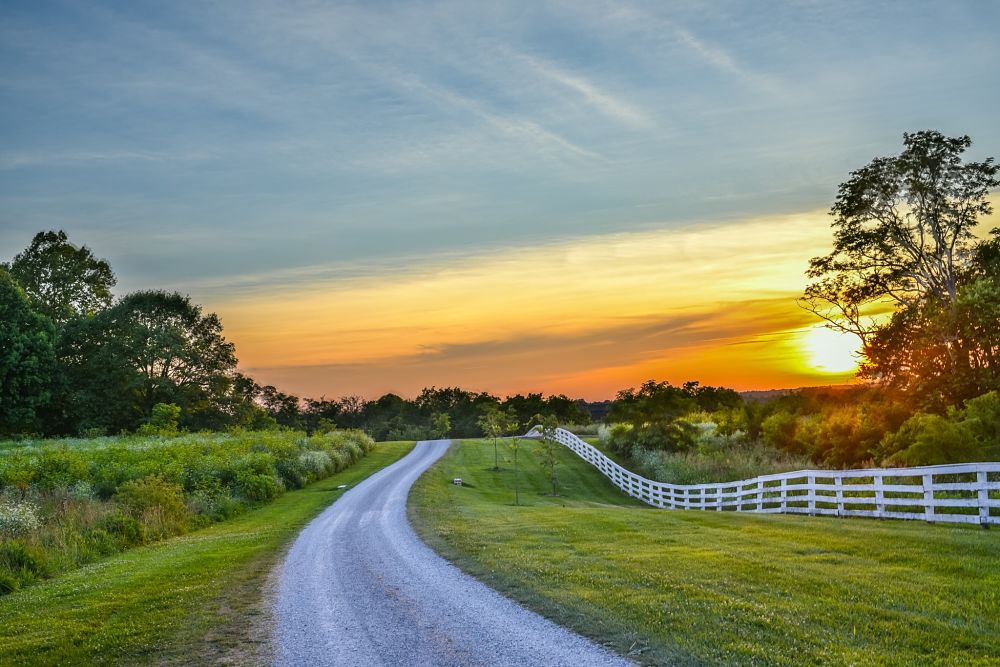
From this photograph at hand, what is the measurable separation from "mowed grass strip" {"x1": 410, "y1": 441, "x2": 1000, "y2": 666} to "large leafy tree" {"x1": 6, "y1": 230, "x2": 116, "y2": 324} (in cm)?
7365

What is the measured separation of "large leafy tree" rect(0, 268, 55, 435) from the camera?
196ft

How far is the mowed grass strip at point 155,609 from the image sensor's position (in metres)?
9.43

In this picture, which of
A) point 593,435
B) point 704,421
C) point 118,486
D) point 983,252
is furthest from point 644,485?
point 593,435

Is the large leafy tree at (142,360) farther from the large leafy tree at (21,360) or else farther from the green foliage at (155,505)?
the green foliage at (155,505)

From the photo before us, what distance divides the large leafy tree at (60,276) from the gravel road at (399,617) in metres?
71.4


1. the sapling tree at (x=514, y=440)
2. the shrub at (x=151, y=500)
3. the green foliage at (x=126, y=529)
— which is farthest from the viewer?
the sapling tree at (x=514, y=440)

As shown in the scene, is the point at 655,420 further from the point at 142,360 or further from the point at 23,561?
the point at 142,360

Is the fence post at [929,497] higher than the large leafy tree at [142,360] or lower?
lower

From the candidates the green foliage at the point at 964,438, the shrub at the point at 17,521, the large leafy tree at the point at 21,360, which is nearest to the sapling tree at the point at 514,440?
the green foliage at the point at 964,438

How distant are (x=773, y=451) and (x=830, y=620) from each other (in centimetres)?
2840

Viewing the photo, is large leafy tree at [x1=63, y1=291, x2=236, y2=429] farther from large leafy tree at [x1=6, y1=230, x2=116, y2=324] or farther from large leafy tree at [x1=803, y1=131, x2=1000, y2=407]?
large leafy tree at [x1=803, y1=131, x2=1000, y2=407]

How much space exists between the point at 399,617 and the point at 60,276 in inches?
3328

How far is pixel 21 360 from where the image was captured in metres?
60.2

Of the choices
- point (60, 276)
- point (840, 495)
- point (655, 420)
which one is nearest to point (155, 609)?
point (840, 495)
